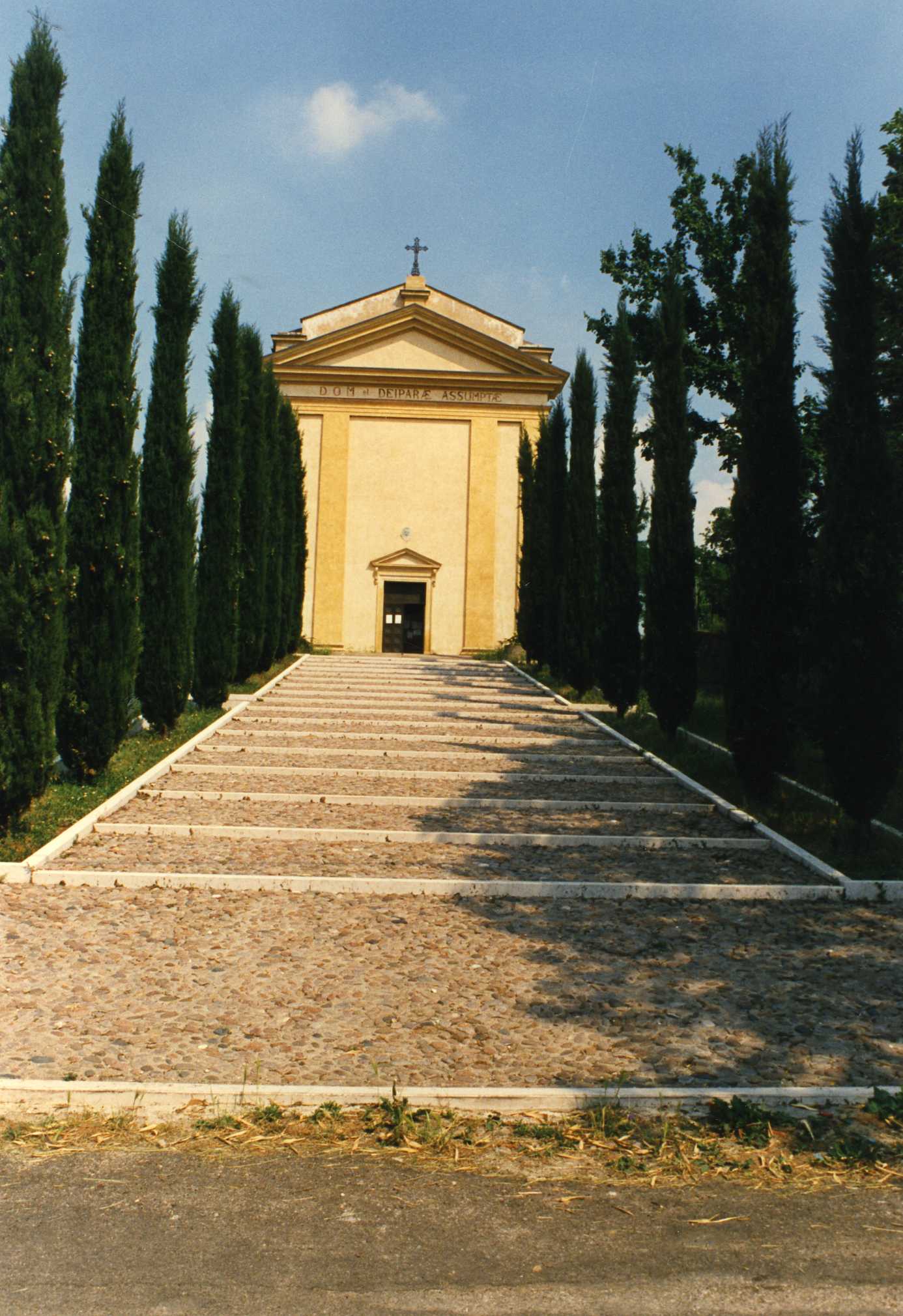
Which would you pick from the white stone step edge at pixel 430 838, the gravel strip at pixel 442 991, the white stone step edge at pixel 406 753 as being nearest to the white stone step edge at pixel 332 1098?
the gravel strip at pixel 442 991

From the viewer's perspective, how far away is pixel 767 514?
970 centimetres

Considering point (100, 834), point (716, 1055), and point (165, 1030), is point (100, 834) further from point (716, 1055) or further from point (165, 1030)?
point (716, 1055)

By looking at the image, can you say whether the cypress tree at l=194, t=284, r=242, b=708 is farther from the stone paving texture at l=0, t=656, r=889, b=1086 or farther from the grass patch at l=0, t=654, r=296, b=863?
the stone paving texture at l=0, t=656, r=889, b=1086

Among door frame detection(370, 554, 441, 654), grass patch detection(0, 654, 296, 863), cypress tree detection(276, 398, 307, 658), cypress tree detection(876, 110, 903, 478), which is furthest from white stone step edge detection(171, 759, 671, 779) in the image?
door frame detection(370, 554, 441, 654)

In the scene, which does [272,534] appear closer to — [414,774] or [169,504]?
[169,504]

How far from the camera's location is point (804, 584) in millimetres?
9711

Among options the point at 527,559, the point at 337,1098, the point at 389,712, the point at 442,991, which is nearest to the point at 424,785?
the point at 442,991

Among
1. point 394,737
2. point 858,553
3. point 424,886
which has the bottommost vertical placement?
point 424,886

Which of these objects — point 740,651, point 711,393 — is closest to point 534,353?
point 711,393

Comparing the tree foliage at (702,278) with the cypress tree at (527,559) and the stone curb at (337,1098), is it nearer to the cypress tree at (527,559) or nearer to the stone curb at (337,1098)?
the cypress tree at (527,559)

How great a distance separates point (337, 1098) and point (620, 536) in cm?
1354

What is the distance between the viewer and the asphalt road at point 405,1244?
272 centimetres

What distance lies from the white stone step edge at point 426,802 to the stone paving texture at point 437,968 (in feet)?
0.25

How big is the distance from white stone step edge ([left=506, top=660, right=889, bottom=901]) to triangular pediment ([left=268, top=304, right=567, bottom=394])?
21.4 m
